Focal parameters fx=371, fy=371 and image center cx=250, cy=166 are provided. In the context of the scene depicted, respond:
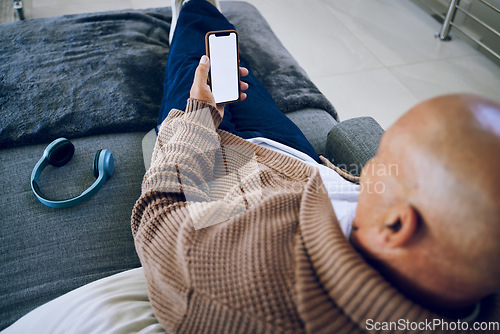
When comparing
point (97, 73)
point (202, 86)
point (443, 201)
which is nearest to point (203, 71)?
point (202, 86)

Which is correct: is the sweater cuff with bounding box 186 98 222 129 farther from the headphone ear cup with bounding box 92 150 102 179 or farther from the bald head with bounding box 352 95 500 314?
the bald head with bounding box 352 95 500 314

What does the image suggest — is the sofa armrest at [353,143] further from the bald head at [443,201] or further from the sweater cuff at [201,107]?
the bald head at [443,201]

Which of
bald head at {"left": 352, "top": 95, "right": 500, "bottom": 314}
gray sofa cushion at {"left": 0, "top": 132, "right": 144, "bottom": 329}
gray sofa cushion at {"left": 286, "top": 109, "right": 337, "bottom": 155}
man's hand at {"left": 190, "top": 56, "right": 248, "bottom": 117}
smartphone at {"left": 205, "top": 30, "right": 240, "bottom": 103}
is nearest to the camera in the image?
bald head at {"left": 352, "top": 95, "right": 500, "bottom": 314}

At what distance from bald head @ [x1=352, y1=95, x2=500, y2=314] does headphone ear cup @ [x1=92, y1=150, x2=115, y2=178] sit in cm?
67

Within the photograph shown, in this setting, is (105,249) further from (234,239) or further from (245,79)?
(245,79)

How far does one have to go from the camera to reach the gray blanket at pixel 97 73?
1025 millimetres

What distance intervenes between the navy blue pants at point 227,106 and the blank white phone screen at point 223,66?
52 millimetres

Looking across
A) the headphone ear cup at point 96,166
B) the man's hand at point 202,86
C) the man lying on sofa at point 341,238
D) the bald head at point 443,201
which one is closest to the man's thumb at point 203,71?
Answer: the man's hand at point 202,86

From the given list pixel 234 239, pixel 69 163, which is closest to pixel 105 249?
pixel 69 163

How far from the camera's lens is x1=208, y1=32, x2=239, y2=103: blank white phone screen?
0.98 m

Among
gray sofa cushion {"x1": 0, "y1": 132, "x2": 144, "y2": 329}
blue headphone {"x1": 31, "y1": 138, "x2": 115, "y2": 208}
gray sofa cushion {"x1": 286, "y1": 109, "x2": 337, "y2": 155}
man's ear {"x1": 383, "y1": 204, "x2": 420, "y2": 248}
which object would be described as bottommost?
gray sofa cushion {"x1": 0, "y1": 132, "x2": 144, "y2": 329}

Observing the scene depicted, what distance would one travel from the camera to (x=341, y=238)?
1.65 feet

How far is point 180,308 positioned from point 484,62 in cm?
215

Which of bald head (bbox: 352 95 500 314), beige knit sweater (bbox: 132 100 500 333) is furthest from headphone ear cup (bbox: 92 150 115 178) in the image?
bald head (bbox: 352 95 500 314)
